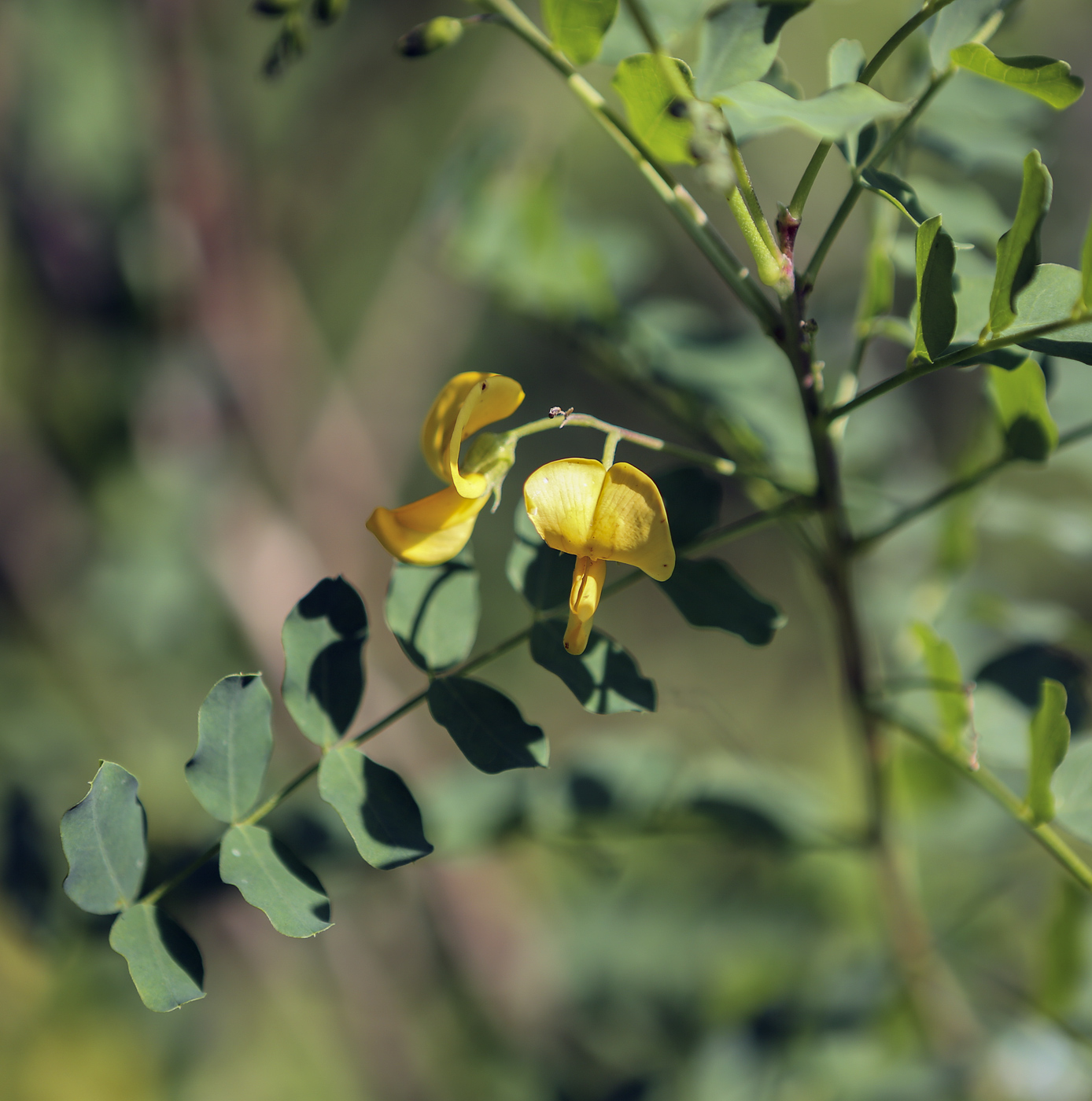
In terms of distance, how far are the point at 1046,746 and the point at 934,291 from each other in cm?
29

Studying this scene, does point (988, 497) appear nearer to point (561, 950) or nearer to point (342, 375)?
point (561, 950)

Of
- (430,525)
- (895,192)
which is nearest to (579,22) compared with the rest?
(895,192)

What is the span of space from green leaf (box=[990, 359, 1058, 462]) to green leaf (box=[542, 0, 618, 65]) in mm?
323

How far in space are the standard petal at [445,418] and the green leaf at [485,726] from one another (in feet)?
0.45

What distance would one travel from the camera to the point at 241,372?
1.62m

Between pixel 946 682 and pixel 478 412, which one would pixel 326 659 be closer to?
pixel 478 412

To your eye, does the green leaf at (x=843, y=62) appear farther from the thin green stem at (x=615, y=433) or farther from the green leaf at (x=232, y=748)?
the green leaf at (x=232, y=748)

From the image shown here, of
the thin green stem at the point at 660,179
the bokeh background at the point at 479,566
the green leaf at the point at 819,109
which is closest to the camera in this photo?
the green leaf at the point at 819,109

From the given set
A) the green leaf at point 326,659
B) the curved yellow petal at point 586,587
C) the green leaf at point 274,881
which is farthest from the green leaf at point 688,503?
the green leaf at point 274,881

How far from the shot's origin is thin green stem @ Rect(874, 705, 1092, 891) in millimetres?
543

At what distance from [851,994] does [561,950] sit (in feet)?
1.51

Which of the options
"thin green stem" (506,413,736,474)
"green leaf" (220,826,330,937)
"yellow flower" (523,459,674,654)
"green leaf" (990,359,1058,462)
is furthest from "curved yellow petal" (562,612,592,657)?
"green leaf" (990,359,1058,462)

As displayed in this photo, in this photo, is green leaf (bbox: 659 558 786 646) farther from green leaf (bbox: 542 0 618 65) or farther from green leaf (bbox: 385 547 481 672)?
green leaf (bbox: 542 0 618 65)

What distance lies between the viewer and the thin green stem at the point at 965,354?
468 millimetres
